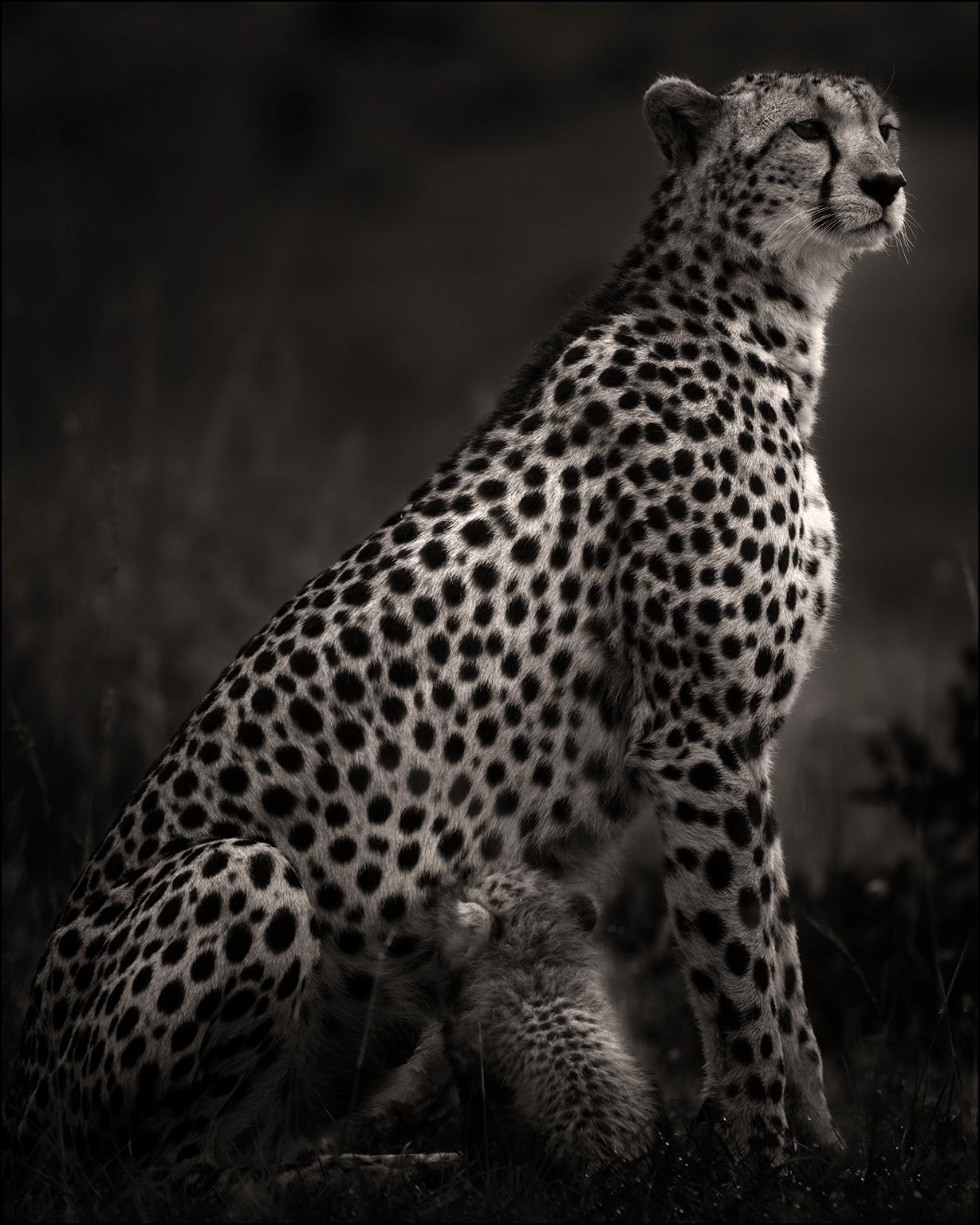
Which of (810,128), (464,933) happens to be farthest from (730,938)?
(810,128)

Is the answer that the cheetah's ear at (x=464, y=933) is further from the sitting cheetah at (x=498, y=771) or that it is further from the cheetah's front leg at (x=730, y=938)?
the cheetah's front leg at (x=730, y=938)

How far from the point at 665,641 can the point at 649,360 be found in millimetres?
620

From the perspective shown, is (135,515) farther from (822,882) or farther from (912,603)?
(912,603)

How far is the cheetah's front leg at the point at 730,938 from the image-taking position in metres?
3.01

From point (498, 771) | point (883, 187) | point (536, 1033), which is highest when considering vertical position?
point (883, 187)

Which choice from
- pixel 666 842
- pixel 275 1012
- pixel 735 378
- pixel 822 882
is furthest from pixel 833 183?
pixel 822 882

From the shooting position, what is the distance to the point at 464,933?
2.86 metres

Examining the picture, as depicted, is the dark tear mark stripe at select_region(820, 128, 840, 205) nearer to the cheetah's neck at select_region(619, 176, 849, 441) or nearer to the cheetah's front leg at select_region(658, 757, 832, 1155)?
the cheetah's neck at select_region(619, 176, 849, 441)

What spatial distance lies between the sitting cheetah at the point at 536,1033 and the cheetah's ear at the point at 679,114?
1644 mm

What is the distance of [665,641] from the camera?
10.0 feet

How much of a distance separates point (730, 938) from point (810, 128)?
5.57 feet

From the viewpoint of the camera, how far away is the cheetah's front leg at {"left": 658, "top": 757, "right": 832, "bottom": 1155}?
301 cm

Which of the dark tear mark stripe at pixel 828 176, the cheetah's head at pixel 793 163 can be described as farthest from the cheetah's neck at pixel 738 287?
the dark tear mark stripe at pixel 828 176

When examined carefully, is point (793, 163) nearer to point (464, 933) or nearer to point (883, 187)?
point (883, 187)
